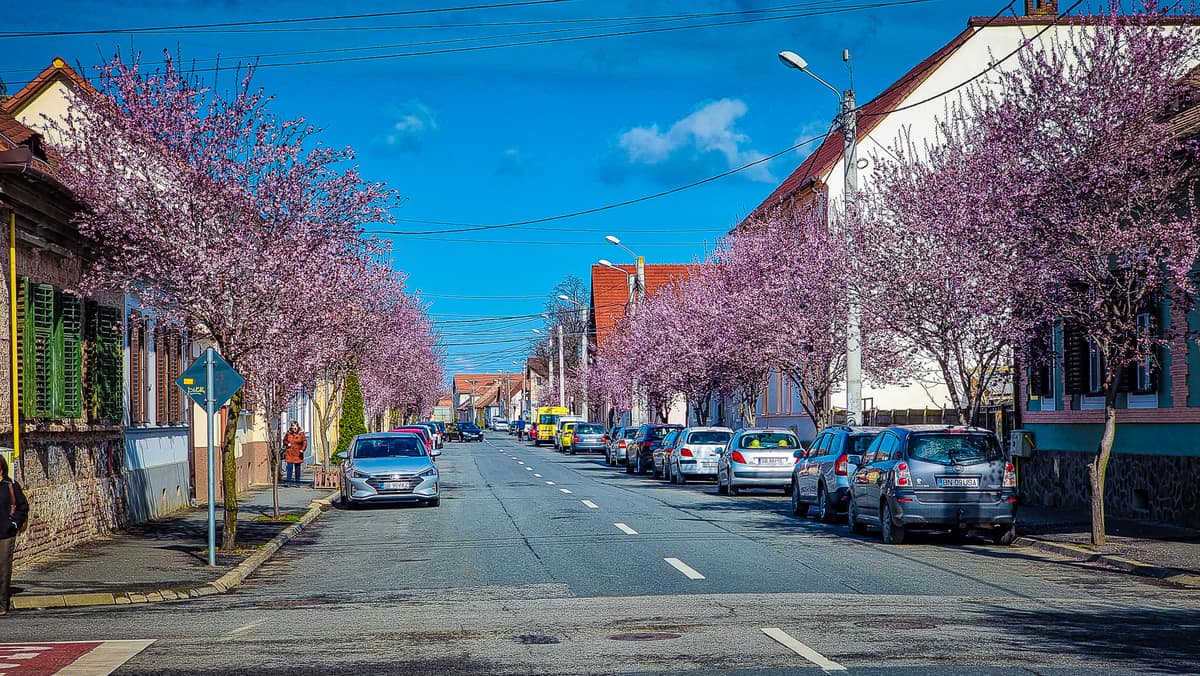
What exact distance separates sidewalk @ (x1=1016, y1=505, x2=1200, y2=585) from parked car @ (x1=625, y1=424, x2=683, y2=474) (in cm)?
2279

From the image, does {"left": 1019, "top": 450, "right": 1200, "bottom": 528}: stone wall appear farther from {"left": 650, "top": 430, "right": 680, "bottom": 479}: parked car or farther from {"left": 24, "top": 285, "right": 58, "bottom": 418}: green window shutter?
{"left": 24, "top": 285, "right": 58, "bottom": 418}: green window shutter

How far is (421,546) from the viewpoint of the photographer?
19.8m

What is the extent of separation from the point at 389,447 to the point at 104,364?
8805 millimetres

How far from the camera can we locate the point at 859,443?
2353 centimetres

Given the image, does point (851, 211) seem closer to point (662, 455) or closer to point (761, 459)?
point (761, 459)

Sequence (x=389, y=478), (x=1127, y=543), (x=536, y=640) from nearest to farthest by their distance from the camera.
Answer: (x=536, y=640) → (x=1127, y=543) → (x=389, y=478)

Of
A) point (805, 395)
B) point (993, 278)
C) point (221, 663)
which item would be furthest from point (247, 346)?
point (805, 395)

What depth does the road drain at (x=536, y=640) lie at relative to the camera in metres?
10.3

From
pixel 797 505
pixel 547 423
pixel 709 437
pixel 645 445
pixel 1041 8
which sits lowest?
pixel 547 423

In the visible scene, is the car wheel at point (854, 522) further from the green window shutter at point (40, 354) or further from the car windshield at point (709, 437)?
the car windshield at point (709, 437)

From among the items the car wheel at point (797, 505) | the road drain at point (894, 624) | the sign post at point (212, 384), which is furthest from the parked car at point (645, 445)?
the road drain at point (894, 624)

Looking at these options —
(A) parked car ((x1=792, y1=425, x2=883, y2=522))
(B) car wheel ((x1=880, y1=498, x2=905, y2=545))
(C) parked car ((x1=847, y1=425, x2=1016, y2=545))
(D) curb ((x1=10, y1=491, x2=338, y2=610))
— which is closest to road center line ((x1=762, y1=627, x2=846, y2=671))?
(D) curb ((x1=10, y1=491, x2=338, y2=610))

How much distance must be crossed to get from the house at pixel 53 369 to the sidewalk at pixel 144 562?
46 centimetres

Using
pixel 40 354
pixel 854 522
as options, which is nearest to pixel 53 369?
pixel 40 354
